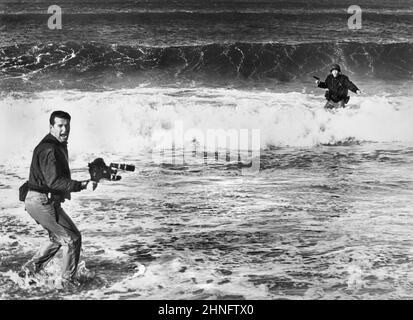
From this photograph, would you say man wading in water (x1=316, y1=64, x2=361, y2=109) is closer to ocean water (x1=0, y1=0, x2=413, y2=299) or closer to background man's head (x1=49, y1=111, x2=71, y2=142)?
ocean water (x1=0, y1=0, x2=413, y2=299)

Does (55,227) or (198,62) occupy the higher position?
(198,62)

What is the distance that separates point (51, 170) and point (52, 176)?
0.05m

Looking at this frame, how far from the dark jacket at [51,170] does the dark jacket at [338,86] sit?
829 centimetres

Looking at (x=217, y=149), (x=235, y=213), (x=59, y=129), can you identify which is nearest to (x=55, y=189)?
(x=59, y=129)

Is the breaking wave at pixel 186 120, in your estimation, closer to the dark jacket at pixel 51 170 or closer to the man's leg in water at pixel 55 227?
the man's leg in water at pixel 55 227

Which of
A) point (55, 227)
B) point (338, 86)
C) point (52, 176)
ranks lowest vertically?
point (55, 227)

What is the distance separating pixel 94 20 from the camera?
28.1 metres

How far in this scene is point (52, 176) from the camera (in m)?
4.83

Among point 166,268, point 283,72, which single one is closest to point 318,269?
point 166,268

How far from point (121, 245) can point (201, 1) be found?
2906 centimetres

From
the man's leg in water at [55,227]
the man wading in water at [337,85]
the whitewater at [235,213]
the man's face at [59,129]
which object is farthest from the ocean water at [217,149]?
the man's face at [59,129]

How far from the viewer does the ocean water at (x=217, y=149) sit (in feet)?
18.4

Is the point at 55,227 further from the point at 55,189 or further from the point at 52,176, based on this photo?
the point at 52,176

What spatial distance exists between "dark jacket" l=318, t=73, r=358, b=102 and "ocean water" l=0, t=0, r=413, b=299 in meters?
0.88
